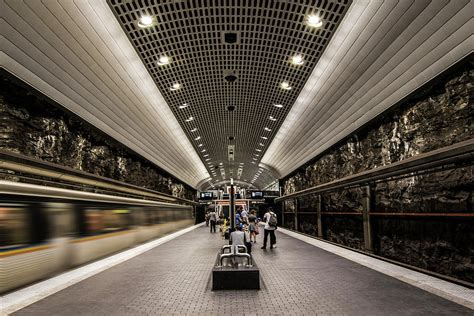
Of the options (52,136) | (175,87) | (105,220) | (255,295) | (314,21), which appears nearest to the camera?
(255,295)

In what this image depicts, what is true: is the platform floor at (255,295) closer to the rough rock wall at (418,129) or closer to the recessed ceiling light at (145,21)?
the rough rock wall at (418,129)

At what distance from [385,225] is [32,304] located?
7764 millimetres

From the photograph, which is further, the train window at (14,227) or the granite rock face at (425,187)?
the granite rock face at (425,187)

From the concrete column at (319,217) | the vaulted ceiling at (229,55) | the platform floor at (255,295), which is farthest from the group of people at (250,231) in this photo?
the vaulted ceiling at (229,55)

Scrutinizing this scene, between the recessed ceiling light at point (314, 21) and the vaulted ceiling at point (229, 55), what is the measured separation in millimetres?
83

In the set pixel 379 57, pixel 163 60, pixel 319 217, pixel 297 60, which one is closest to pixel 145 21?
pixel 163 60

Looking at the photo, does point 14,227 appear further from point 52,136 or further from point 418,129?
point 418,129

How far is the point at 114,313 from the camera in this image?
4301 mm

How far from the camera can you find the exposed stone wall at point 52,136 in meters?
6.60

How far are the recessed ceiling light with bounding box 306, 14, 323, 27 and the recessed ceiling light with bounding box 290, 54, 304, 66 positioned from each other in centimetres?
158

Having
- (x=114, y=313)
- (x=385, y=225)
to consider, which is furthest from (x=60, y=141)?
(x=385, y=225)

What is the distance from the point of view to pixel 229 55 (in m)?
9.51

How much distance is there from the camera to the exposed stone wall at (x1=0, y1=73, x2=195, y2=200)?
6.60m

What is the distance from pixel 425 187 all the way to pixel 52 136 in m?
8.46
